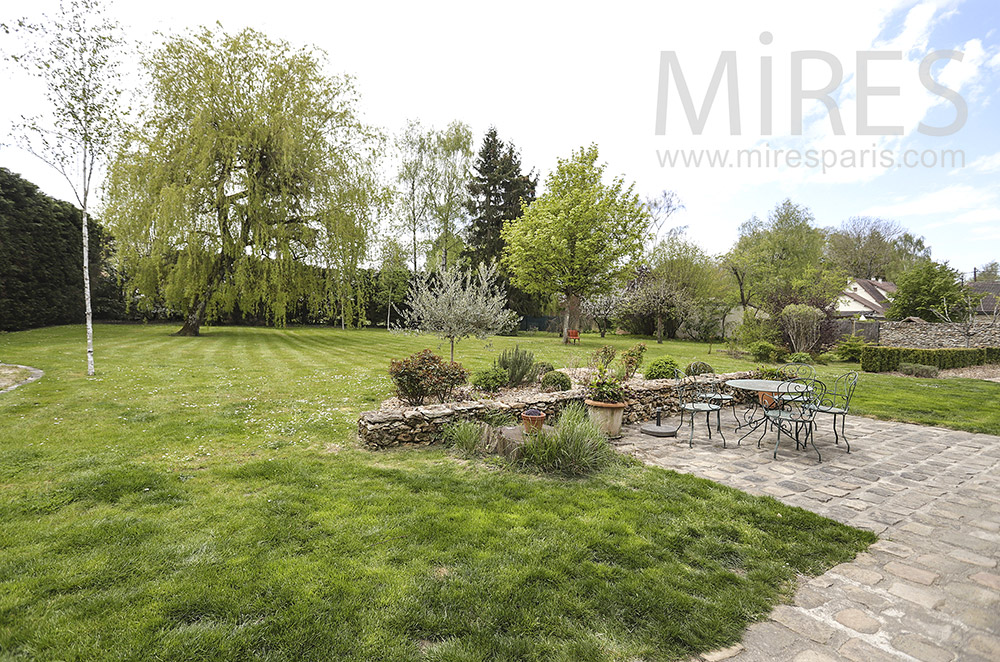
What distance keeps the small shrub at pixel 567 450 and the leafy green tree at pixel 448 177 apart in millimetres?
23872

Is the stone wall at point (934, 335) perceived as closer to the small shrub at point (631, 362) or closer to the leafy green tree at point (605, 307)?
the leafy green tree at point (605, 307)

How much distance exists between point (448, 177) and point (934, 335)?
26.0 m

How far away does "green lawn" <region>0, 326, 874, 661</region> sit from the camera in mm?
2199

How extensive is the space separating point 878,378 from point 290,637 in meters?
15.8

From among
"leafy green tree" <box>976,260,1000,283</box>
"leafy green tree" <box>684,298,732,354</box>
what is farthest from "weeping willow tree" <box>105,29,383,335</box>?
"leafy green tree" <box>976,260,1000,283</box>

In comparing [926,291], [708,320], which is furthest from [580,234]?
[926,291]

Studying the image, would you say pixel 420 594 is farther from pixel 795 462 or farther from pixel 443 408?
pixel 795 462

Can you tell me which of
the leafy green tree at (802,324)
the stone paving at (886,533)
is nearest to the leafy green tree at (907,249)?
the leafy green tree at (802,324)

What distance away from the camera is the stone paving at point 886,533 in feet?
7.32

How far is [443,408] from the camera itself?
5934 millimetres

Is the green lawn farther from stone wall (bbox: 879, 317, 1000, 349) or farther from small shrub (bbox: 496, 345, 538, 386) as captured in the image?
stone wall (bbox: 879, 317, 1000, 349)

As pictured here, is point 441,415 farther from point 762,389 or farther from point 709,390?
point 709,390

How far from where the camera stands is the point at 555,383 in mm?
7824

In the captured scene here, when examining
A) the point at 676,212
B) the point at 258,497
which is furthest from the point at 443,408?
the point at 676,212
